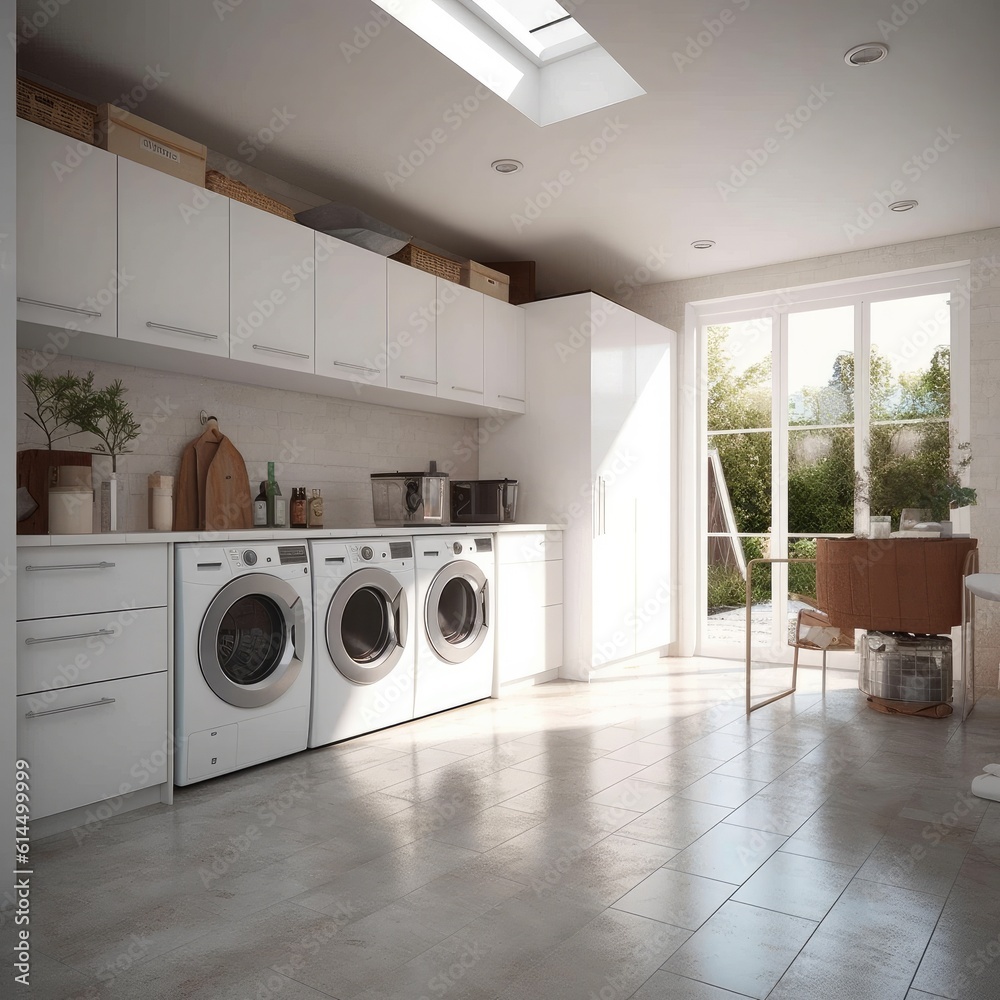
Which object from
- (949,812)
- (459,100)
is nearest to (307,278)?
(459,100)

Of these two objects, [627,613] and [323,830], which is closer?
[323,830]

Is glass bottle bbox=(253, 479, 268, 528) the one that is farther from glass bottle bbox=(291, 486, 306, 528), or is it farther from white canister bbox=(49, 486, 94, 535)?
white canister bbox=(49, 486, 94, 535)

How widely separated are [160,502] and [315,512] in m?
0.86

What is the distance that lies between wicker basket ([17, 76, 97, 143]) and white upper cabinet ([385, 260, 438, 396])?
4.73 feet

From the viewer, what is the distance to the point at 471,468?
201 inches

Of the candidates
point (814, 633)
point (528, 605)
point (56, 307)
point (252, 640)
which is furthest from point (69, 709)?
point (814, 633)

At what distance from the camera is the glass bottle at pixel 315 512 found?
3801mm

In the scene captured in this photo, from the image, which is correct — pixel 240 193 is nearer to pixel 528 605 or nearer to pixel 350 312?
pixel 350 312

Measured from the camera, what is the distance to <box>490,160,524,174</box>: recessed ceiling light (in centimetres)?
374

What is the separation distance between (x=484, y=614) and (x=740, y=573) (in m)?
2.18

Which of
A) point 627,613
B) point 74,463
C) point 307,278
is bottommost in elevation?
point 627,613

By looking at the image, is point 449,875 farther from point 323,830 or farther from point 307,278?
point 307,278

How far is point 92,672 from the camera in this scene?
2443 millimetres

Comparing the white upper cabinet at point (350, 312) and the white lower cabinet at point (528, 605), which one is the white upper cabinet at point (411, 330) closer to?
the white upper cabinet at point (350, 312)
